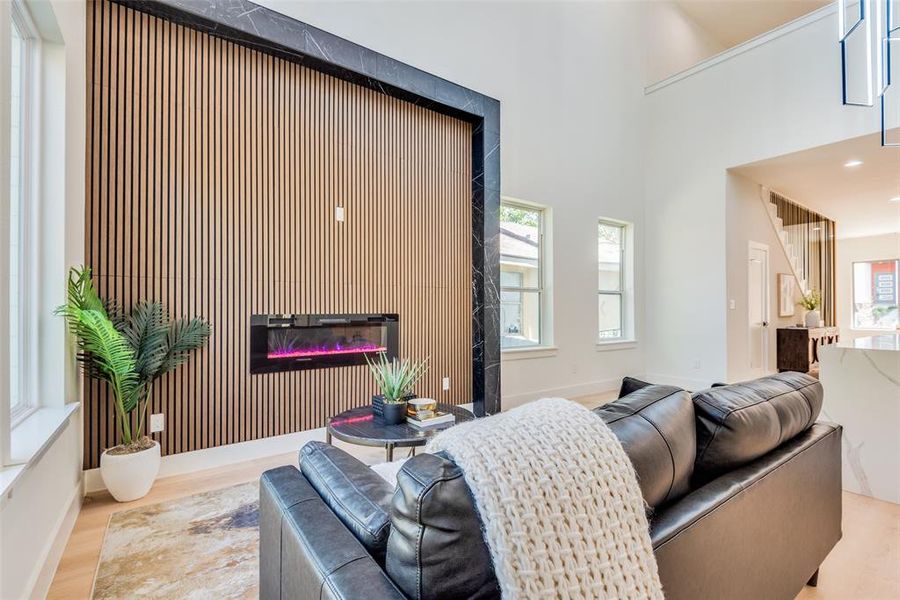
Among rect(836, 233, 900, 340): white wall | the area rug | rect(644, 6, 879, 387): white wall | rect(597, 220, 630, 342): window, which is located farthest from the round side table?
rect(836, 233, 900, 340): white wall

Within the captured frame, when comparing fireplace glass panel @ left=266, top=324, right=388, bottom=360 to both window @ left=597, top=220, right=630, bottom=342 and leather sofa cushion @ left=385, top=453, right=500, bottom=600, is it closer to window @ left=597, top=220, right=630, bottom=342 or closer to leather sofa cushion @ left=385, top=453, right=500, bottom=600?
leather sofa cushion @ left=385, top=453, right=500, bottom=600

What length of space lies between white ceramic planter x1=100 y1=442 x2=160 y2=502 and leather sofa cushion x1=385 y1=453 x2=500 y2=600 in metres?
2.48

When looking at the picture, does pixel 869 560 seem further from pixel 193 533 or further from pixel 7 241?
pixel 7 241

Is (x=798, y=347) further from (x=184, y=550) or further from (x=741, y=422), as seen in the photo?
(x=184, y=550)

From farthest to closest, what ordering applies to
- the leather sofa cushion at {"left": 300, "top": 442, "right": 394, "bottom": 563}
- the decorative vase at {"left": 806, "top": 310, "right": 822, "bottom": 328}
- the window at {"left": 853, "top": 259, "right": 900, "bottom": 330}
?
the window at {"left": 853, "top": 259, "right": 900, "bottom": 330} → the decorative vase at {"left": 806, "top": 310, "right": 822, "bottom": 328} → the leather sofa cushion at {"left": 300, "top": 442, "right": 394, "bottom": 563}

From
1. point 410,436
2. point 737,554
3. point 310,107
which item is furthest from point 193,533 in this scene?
point 310,107

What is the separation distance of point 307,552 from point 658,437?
32.8 inches

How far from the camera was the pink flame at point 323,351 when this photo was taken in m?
3.35

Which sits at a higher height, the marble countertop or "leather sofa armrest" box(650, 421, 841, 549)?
the marble countertop

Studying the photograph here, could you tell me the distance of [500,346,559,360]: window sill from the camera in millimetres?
4695

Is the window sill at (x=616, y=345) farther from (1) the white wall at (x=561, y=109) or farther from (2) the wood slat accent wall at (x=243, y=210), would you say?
(2) the wood slat accent wall at (x=243, y=210)

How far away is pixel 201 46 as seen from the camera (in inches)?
120

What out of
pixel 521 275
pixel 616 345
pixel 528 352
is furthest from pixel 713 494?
pixel 616 345

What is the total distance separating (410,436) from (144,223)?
2.26 metres
